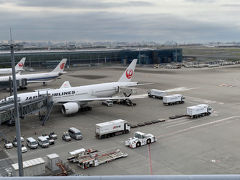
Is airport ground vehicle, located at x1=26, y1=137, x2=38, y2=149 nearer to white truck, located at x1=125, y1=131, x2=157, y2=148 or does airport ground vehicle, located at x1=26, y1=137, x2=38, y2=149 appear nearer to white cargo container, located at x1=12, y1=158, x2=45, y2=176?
white cargo container, located at x1=12, y1=158, x2=45, y2=176

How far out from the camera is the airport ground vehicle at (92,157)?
2561 centimetres

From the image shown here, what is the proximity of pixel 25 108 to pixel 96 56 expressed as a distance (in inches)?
4005

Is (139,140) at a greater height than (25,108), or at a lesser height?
lesser

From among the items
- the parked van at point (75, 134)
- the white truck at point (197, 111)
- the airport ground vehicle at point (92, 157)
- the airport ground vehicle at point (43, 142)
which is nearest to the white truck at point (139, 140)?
the airport ground vehicle at point (92, 157)

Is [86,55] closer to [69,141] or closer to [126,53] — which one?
[126,53]

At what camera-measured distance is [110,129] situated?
112 feet

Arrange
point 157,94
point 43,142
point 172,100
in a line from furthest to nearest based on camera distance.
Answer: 1. point 157,94
2. point 172,100
3. point 43,142

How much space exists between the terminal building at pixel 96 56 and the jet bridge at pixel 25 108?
276ft

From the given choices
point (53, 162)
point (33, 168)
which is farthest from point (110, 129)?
point (33, 168)

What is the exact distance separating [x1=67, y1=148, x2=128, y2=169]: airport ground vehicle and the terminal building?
327 feet

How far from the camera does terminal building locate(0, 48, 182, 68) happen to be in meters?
124

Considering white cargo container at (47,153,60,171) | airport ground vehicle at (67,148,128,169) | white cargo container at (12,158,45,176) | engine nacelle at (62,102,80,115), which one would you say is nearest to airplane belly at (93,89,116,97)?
engine nacelle at (62,102,80,115)

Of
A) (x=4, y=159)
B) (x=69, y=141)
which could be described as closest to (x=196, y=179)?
(x=4, y=159)

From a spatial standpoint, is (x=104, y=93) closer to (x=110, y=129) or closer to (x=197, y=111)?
(x=110, y=129)
